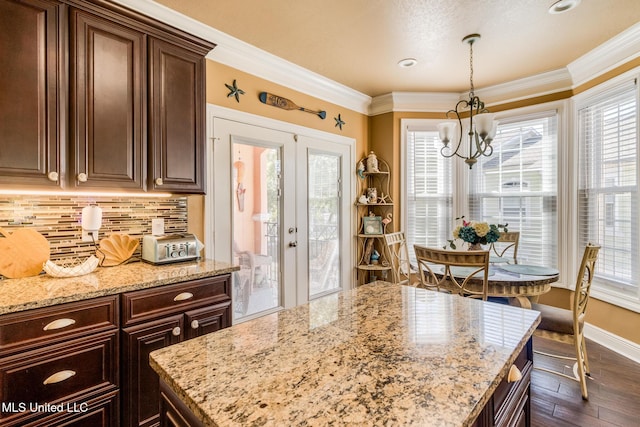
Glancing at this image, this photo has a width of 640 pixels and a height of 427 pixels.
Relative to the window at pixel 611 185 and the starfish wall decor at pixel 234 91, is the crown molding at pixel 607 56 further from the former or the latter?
the starfish wall decor at pixel 234 91

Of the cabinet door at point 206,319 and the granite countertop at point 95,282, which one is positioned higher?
the granite countertop at point 95,282

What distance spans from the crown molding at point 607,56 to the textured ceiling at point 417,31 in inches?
3.2

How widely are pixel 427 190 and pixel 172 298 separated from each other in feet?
11.1

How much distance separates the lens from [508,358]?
2.89 ft

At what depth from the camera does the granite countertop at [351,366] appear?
2.13 ft

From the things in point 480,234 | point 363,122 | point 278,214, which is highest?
point 363,122

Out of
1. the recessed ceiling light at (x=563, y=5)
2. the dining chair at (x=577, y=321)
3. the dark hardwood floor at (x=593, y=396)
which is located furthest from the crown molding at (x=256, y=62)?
the dark hardwood floor at (x=593, y=396)

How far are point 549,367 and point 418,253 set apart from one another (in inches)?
60.3

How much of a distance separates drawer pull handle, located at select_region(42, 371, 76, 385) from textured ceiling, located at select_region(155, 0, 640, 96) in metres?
2.32

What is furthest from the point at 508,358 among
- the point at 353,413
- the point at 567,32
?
the point at 567,32

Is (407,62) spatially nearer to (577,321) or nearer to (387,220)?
(387,220)

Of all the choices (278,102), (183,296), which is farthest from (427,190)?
(183,296)

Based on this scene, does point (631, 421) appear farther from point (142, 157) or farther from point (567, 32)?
point (142, 157)

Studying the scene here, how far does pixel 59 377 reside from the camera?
1447 mm
